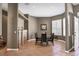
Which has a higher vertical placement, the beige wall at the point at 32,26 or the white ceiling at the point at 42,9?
the white ceiling at the point at 42,9

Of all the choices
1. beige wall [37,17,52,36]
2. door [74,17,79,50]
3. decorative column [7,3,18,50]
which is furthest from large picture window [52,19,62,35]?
decorative column [7,3,18,50]

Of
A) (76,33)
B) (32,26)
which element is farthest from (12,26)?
(76,33)

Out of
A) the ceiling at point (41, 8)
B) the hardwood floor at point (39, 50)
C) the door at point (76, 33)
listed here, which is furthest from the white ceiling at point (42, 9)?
the hardwood floor at point (39, 50)

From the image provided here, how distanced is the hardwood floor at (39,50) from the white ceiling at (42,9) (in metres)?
0.75

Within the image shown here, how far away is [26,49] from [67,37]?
3.65 feet

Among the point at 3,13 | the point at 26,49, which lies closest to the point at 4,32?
the point at 3,13

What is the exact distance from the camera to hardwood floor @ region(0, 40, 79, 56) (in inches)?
120

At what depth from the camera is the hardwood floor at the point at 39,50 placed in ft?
10.0

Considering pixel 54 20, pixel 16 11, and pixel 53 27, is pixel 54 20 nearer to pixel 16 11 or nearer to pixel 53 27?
pixel 53 27

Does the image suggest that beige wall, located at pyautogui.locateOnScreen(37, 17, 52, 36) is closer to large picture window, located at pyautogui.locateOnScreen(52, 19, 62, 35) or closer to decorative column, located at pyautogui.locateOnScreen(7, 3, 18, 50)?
large picture window, located at pyautogui.locateOnScreen(52, 19, 62, 35)

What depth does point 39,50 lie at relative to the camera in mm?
3123

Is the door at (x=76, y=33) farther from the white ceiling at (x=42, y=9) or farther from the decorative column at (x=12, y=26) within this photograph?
the decorative column at (x=12, y=26)

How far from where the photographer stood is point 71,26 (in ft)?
10.1

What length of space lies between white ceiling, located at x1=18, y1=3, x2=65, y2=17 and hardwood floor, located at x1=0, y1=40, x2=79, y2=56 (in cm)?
75
